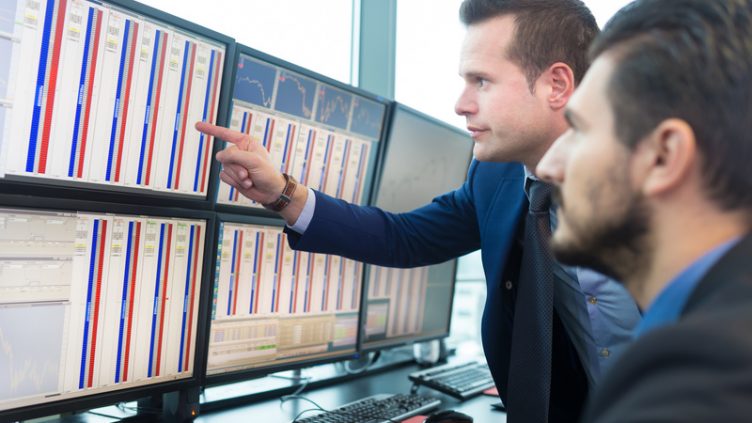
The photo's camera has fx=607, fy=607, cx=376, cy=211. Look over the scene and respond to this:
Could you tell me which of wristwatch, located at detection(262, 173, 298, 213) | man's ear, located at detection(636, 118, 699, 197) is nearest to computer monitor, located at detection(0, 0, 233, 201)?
wristwatch, located at detection(262, 173, 298, 213)

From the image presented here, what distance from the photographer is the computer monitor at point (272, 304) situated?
1.37 meters

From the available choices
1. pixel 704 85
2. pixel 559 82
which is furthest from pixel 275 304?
pixel 704 85

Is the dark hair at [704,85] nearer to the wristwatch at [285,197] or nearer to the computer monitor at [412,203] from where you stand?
the wristwatch at [285,197]

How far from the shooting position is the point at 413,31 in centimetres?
272

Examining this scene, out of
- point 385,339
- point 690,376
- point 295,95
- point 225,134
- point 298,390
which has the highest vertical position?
point 295,95

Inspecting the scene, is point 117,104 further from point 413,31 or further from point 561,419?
point 413,31

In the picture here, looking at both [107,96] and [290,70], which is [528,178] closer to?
[290,70]

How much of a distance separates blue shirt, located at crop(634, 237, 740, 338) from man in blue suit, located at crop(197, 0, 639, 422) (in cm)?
72

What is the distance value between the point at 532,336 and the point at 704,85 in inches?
32.7

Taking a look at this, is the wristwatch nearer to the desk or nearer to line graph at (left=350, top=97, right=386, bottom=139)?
line graph at (left=350, top=97, right=386, bottom=139)

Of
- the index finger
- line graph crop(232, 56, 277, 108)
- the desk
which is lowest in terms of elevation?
the desk

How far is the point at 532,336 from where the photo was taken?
4.43 feet

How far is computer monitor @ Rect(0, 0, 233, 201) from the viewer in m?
1.03

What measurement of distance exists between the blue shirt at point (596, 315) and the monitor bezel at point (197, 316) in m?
0.80
